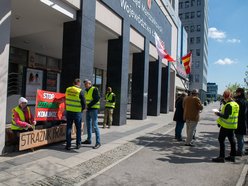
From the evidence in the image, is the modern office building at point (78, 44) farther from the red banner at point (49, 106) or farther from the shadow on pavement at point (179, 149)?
the shadow on pavement at point (179, 149)

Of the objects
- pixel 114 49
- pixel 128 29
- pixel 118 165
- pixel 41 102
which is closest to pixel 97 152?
pixel 118 165

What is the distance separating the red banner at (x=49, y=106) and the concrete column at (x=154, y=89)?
13.1 m

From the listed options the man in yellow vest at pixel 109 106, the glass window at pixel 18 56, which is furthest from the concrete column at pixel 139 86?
the glass window at pixel 18 56

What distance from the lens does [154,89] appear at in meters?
20.7

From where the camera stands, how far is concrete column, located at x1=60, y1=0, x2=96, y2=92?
9.43 m

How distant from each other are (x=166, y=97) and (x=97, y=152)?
18.0 m

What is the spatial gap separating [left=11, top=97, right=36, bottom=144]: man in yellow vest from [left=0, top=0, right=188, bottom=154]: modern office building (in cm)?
25

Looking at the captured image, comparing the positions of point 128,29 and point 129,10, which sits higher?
point 129,10

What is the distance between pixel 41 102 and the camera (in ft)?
24.2

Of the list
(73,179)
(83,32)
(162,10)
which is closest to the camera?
(73,179)

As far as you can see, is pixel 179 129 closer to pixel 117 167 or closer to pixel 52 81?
pixel 117 167

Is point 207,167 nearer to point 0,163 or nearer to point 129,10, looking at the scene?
point 0,163

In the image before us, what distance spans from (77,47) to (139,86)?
320 inches

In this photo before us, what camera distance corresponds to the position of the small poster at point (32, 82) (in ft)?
43.4
